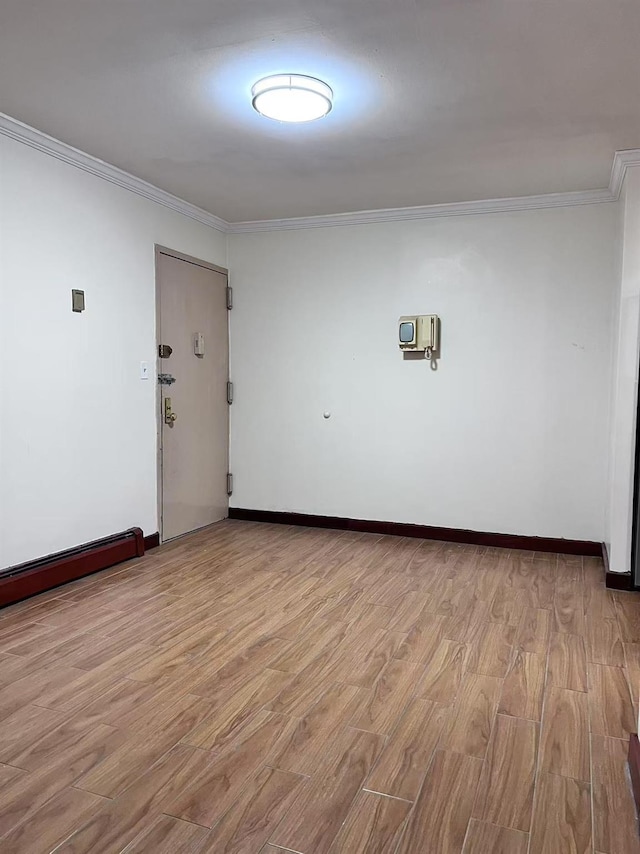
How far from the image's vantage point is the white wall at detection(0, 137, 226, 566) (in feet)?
11.0

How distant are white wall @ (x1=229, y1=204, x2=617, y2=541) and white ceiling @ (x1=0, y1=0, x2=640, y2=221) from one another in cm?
60

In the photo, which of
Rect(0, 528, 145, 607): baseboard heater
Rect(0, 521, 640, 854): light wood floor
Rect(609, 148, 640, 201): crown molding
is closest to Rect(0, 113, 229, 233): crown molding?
Rect(0, 528, 145, 607): baseboard heater

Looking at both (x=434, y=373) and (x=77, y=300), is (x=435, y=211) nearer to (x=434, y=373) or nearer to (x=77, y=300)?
(x=434, y=373)

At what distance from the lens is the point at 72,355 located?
377 centimetres

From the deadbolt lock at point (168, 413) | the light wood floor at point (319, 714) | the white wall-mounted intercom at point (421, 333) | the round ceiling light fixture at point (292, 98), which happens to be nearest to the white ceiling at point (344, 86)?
the round ceiling light fixture at point (292, 98)

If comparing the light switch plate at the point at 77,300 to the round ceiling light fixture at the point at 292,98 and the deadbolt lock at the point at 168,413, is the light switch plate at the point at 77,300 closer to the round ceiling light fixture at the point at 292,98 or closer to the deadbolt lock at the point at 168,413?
the deadbolt lock at the point at 168,413

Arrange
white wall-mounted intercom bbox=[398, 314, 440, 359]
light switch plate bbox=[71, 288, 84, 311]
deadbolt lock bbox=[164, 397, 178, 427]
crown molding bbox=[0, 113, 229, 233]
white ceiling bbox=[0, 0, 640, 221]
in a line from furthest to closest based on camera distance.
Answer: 1. white wall-mounted intercom bbox=[398, 314, 440, 359]
2. deadbolt lock bbox=[164, 397, 178, 427]
3. light switch plate bbox=[71, 288, 84, 311]
4. crown molding bbox=[0, 113, 229, 233]
5. white ceiling bbox=[0, 0, 640, 221]

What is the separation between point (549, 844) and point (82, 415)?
10.5ft

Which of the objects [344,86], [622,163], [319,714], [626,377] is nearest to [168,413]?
[344,86]

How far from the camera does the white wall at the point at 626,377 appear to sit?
3.69 metres

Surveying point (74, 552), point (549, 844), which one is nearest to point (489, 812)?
point (549, 844)

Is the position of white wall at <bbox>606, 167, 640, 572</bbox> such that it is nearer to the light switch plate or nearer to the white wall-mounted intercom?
the white wall-mounted intercom

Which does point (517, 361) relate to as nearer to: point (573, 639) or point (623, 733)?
point (573, 639)

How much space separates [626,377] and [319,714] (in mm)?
2649
